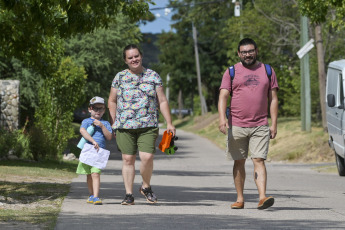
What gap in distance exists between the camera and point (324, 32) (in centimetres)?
3919

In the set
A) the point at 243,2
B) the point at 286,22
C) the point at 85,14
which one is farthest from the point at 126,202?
the point at 243,2

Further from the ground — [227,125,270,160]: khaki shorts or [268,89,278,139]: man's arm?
[268,89,278,139]: man's arm

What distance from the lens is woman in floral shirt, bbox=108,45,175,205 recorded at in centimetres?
1049

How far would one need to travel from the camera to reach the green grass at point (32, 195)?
353 inches

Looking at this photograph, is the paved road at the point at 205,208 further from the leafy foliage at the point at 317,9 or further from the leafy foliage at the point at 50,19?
the leafy foliage at the point at 317,9

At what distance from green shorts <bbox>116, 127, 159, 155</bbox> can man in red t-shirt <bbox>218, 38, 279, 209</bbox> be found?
2.98 feet

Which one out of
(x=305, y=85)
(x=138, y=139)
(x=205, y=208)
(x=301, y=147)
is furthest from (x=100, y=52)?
(x=205, y=208)

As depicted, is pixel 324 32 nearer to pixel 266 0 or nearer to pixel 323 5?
pixel 266 0

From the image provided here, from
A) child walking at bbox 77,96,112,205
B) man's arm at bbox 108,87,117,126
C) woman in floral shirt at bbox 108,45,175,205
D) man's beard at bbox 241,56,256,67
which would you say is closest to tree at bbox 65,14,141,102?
child walking at bbox 77,96,112,205

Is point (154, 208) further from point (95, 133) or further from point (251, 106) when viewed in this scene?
point (251, 106)

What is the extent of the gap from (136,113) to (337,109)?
8569mm

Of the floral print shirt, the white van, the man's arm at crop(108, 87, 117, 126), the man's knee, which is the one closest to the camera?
the floral print shirt

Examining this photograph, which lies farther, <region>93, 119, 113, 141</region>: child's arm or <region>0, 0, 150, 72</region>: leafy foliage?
<region>0, 0, 150, 72</region>: leafy foliage

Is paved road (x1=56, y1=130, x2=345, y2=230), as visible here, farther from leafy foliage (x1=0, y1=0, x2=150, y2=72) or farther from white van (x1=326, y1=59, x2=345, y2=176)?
leafy foliage (x1=0, y1=0, x2=150, y2=72)
